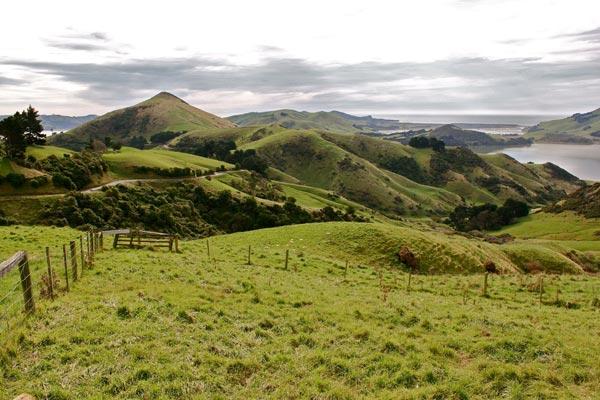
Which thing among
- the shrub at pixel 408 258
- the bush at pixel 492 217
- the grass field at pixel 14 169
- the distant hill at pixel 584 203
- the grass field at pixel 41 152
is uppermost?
the grass field at pixel 41 152

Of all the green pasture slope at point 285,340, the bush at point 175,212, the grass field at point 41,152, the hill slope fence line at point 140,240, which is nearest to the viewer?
the green pasture slope at point 285,340

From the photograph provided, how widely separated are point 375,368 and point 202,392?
5.44 meters

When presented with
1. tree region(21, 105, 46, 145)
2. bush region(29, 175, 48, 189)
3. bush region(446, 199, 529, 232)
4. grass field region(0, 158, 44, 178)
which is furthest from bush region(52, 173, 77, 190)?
bush region(446, 199, 529, 232)

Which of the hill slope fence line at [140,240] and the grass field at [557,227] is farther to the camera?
the grass field at [557,227]

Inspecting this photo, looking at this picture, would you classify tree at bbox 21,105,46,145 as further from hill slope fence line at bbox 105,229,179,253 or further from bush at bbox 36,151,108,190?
hill slope fence line at bbox 105,229,179,253

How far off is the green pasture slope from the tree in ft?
263

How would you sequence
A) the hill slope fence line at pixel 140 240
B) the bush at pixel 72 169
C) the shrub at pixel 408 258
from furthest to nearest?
the bush at pixel 72 169 < the shrub at pixel 408 258 < the hill slope fence line at pixel 140 240

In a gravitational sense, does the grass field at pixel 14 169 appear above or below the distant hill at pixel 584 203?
above

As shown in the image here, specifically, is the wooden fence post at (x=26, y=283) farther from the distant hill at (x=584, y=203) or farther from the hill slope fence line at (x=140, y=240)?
the distant hill at (x=584, y=203)

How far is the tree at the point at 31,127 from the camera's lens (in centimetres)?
9162

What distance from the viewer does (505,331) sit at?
1723 centimetres

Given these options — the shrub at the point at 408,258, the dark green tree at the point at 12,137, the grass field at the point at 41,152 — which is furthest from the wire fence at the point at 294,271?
the grass field at the point at 41,152

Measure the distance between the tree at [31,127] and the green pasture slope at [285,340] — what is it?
80.3 m

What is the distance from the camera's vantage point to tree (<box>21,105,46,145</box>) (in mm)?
91625
